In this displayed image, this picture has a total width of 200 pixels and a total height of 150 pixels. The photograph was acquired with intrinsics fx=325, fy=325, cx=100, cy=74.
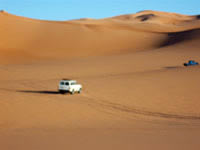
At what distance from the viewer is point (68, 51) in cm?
6412

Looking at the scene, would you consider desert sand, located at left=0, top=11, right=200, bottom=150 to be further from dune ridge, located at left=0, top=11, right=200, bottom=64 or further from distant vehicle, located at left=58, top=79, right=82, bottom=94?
dune ridge, located at left=0, top=11, right=200, bottom=64

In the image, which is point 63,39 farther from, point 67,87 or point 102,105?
point 102,105

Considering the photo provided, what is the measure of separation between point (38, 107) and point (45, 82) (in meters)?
13.0

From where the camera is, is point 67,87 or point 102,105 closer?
point 102,105

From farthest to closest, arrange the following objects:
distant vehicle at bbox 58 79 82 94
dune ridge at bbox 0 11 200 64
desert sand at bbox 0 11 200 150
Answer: dune ridge at bbox 0 11 200 64 < distant vehicle at bbox 58 79 82 94 < desert sand at bbox 0 11 200 150

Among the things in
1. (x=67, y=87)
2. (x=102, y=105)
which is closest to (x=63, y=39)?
(x=67, y=87)

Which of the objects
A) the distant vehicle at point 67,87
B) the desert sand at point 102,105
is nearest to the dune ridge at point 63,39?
the desert sand at point 102,105

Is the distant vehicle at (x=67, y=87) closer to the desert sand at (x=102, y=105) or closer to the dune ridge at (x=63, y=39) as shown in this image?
the desert sand at (x=102, y=105)

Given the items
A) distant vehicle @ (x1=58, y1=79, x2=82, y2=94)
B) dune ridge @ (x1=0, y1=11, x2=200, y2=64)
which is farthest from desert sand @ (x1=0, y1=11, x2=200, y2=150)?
dune ridge @ (x1=0, y1=11, x2=200, y2=64)

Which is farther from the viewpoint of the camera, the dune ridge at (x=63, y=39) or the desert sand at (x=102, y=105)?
the dune ridge at (x=63, y=39)

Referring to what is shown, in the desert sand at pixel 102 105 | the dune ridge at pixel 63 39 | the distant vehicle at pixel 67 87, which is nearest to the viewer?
the desert sand at pixel 102 105

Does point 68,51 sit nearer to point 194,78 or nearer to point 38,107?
point 194,78

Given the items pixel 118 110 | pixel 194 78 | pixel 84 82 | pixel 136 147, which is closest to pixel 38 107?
pixel 118 110

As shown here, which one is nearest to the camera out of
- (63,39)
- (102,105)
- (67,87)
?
(102,105)
